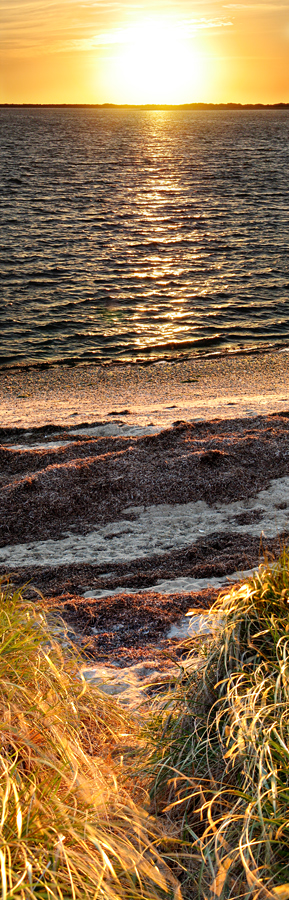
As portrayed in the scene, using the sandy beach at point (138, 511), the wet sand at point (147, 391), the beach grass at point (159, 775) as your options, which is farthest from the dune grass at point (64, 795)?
the wet sand at point (147, 391)

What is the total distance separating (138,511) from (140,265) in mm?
20871

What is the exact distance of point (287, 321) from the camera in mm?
19797

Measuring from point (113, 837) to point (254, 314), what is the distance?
774 inches

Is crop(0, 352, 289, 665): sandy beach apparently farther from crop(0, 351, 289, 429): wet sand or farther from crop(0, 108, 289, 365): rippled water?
crop(0, 108, 289, 365): rippled water

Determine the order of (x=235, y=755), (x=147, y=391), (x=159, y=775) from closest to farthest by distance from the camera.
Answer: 1. (x=235, y=755)
2. (x=159, y=775)
3. (x=147, y=391)

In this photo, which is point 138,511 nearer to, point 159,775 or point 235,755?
point 159,775

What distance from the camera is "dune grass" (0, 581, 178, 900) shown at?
1.68 metres

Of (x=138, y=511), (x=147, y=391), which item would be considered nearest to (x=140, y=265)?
(x=147, y=391)

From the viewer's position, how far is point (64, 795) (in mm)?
2062

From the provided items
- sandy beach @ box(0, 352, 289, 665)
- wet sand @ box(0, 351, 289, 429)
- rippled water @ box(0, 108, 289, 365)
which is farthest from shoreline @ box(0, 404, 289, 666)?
rippled water @ box(0, 108, 289, 365)

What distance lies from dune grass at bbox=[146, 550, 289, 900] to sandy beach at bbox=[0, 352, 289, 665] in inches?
36.1

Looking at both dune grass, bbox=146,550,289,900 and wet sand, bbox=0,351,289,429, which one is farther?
wet sand, bbox=0,351,289,429

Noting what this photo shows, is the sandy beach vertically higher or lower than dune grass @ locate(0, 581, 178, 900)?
lower

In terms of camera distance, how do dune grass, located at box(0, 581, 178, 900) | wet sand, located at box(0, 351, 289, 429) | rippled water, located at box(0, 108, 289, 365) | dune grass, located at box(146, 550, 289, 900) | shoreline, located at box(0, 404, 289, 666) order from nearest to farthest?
dune grass, located at box(0, 581, 178, 900), dune grass, located at box(146, 550, 289, 900), shoreline, located at box(0, 404, 289, 666), wet sand, located at box(0, 351, 289, 429), rippled water, located at box(0, 108, 289, 365)
